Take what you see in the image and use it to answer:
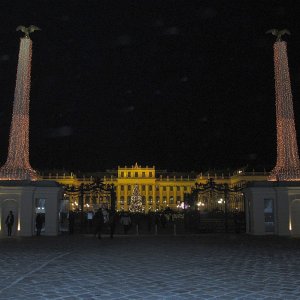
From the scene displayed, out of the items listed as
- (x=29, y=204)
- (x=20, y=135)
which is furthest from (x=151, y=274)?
(x=20, y=135)

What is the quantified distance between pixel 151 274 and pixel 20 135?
18.1 metres

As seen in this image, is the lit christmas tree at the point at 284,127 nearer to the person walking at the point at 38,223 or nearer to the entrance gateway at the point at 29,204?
the entrance gateway at the point at 29,204

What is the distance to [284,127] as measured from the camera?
1088 inches

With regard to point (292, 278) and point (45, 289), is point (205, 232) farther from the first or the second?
point (45, 289)

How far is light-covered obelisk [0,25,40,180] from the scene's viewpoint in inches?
1070

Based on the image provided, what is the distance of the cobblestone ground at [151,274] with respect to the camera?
9.02 metres

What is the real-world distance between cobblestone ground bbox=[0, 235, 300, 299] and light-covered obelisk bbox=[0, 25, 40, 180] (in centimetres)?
1069

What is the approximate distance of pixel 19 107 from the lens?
27.8 m

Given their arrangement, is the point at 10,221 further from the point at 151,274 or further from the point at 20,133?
the point at 151,274

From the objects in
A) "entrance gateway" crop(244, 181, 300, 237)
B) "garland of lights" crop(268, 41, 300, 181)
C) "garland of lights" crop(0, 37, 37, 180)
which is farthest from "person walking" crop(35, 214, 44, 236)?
"garland of lights" crop(268, 41, 300, 181)

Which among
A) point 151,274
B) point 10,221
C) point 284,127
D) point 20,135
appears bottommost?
point 151,274

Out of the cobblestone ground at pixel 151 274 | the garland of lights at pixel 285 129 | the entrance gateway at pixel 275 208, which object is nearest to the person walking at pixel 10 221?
the cobblestone ground at pixel 151 274

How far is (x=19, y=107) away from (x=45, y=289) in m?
20.0

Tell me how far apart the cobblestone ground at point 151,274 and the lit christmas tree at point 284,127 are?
1089cm
